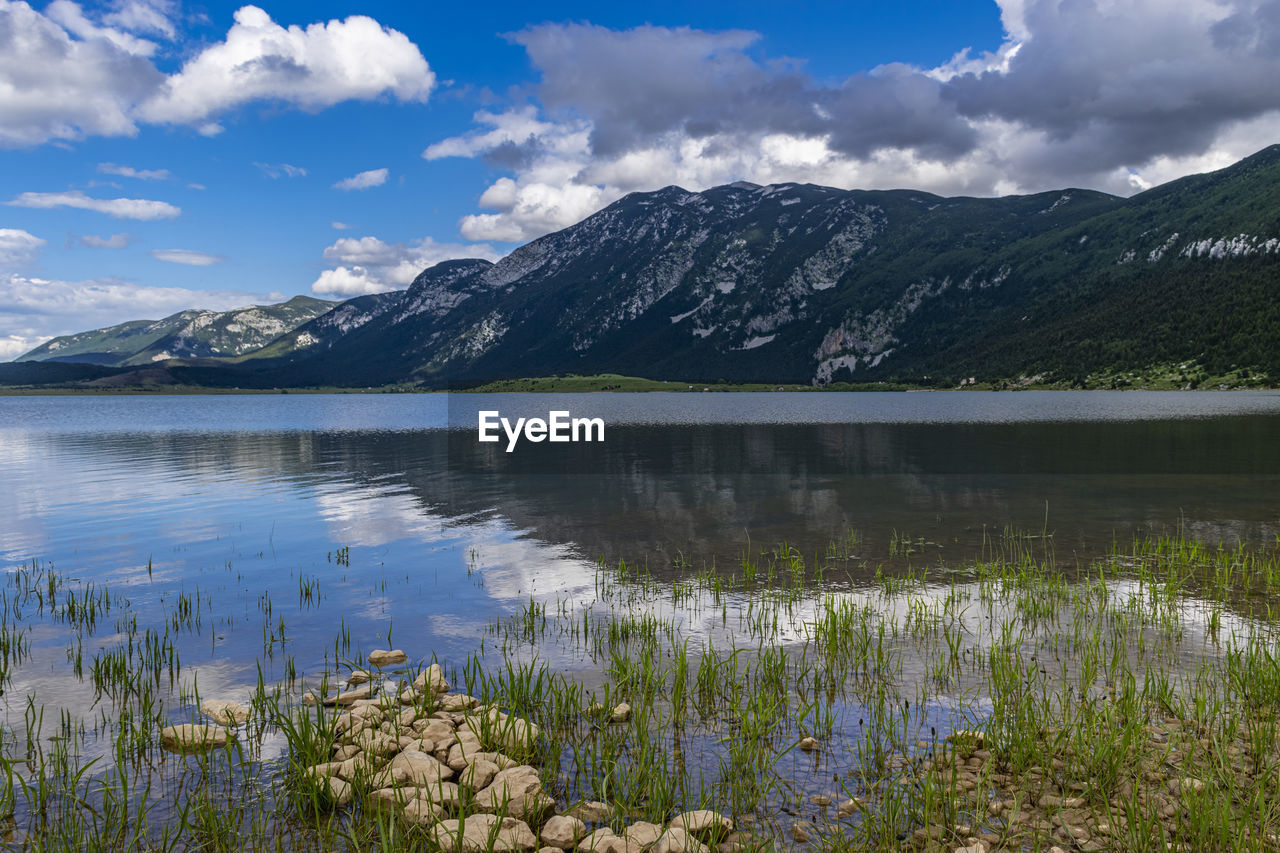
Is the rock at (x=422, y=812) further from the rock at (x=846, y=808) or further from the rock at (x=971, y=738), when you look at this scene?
→ the rock at (x=971, y=738)

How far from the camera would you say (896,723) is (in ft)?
39.6

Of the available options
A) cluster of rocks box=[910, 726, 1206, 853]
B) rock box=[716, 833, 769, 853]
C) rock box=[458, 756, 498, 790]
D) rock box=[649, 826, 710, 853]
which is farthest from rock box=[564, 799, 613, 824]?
cluster of rocks box=[910, 726, 1206, 853]

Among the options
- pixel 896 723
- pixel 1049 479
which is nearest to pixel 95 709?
pixel 896 723

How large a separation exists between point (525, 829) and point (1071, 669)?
38.3 ft

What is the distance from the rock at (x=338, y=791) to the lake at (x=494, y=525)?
15.8 feet

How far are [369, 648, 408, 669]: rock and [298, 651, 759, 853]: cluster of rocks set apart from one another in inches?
124

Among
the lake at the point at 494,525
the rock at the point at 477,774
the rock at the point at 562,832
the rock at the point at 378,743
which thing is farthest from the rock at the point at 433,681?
the rock at the point at 562,832

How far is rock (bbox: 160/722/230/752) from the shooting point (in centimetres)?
1140

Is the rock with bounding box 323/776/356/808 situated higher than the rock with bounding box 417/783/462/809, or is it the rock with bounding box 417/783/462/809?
the rock with bounding box 417/783/462/809

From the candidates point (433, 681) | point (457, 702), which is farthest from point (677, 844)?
point (433, 681)

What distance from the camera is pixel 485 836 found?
27.6 feet

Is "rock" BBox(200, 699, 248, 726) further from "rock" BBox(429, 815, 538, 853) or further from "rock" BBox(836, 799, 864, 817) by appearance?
"rock" BBox(836, 799, 864, 817)

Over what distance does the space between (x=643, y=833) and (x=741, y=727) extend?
10.3 feet

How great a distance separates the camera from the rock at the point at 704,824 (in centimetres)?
842
